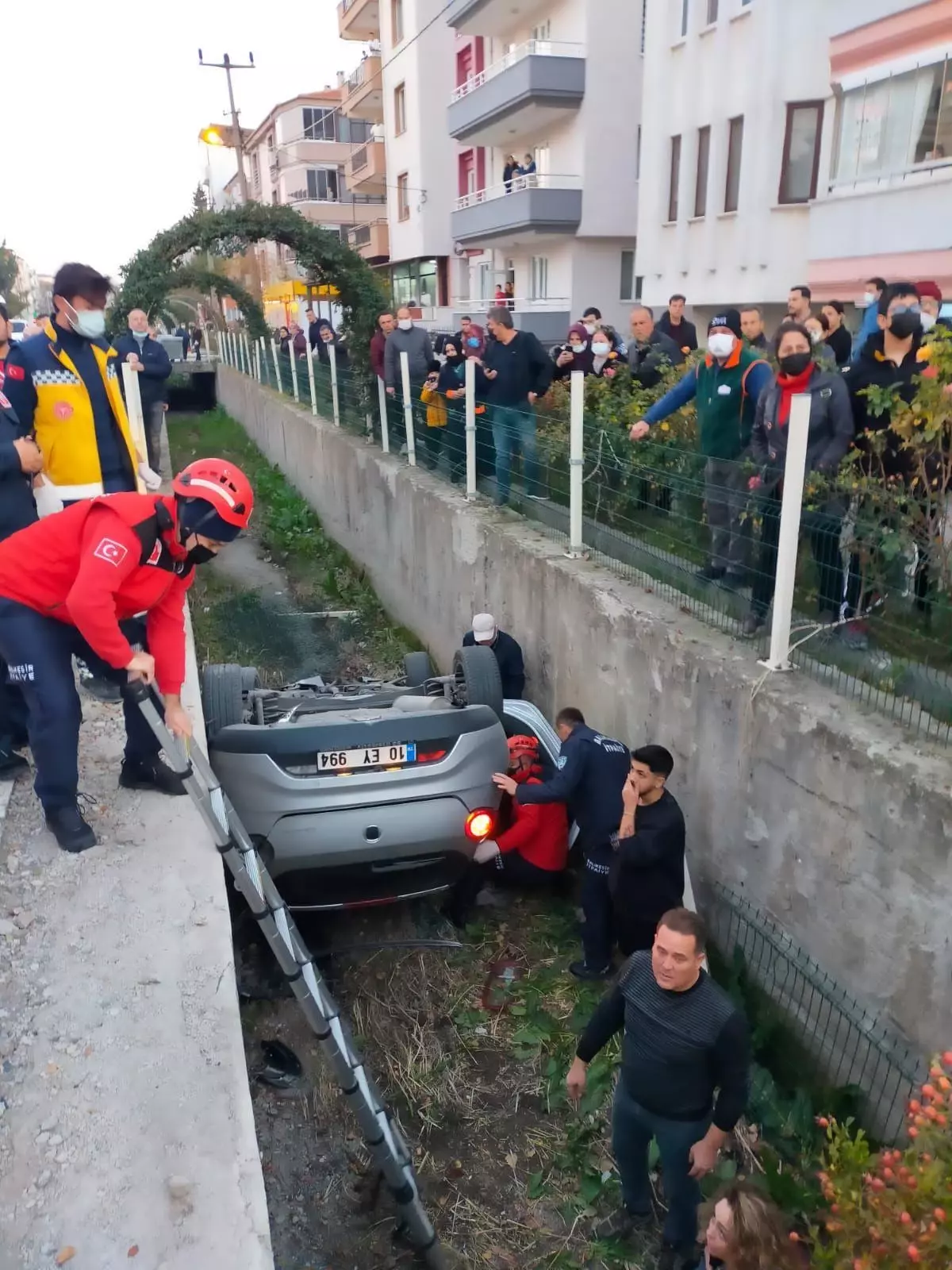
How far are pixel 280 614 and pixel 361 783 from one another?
604 centimetres

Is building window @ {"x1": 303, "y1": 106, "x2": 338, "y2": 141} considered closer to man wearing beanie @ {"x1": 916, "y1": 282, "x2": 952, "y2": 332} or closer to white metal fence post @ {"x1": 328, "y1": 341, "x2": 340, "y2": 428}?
white metal fence post @ {"x1": 328, "y1": 341, "x2": 340, "y2": 428}

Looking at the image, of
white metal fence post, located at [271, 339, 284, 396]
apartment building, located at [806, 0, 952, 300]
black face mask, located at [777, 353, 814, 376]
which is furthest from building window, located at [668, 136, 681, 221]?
black face mask, located at [777, 353, 814, 376]

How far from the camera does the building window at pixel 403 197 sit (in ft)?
103

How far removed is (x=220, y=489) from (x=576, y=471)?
3.13m

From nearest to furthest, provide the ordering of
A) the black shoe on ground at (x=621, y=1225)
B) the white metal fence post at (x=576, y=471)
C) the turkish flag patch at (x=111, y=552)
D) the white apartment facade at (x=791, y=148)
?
the turkish flag patch at (x=111, y=552), the black shoe on ground at (x=621, y=1225), the white metal fence post at (x=576, y=471), the white apartment facade at (x=791, y=148)

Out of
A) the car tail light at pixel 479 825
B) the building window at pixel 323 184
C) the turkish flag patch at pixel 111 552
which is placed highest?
the building window at pixel 323 184

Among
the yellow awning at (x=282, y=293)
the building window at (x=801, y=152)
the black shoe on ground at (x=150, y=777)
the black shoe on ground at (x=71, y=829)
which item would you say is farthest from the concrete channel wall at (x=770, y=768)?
the yellow awning at (x=282, y=293)

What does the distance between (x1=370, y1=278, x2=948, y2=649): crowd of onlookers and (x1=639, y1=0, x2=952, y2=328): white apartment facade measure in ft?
20.6

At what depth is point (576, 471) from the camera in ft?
19.6

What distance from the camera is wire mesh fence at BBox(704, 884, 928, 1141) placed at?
11.0 ft

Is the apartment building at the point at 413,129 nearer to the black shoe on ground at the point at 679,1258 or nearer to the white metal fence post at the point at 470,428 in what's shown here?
the white metal fence post at the point at 470,428

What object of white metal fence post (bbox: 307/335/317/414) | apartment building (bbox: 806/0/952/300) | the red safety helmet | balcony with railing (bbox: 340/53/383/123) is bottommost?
white metal fence post (bbox: 307/335/317/414)

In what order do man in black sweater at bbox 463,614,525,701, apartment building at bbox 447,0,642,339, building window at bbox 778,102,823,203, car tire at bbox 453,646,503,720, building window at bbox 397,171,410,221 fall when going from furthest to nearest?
building window at bbox 397,171,410,221
apartment building at bbox 447,0,642,339
building window at bbox 778,102,823,203
man in black sweater at bbox 463,614,525,701
car tire at bbox 453,646,503,720

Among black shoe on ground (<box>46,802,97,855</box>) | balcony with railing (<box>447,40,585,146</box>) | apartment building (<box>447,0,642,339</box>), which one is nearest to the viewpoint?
black shoe on ground (<box>46,802,97,855</box>)
